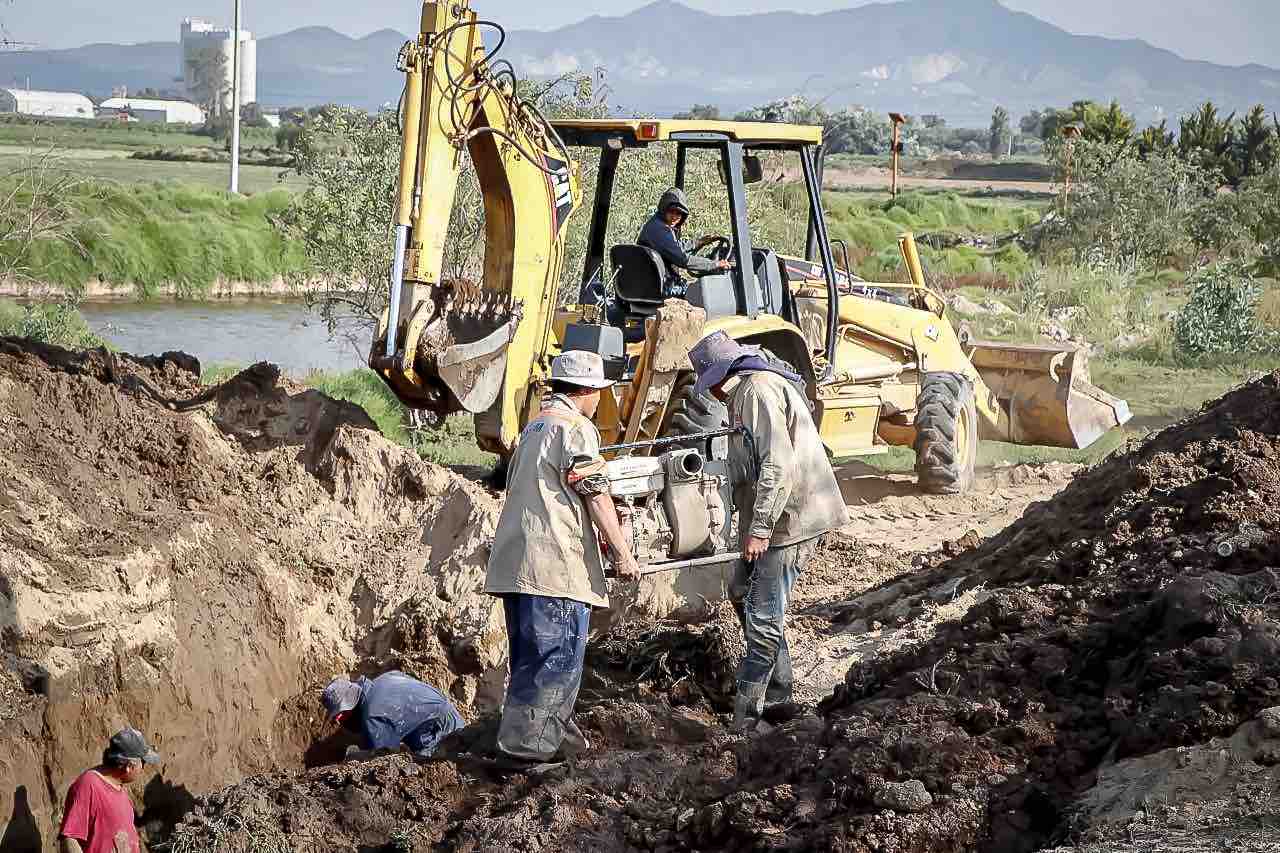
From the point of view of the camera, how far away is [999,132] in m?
106

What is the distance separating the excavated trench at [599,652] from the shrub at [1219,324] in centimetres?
996

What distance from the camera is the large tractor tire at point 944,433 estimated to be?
11.4 meters

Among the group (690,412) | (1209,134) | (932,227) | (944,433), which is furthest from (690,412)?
(1209,134)

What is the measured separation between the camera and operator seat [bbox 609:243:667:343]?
859cm

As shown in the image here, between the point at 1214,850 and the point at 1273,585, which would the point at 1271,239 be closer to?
the point at 1273,585

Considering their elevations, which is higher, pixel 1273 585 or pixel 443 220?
pixel 443 220

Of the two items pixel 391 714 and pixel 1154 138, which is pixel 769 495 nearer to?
pixel 391 714

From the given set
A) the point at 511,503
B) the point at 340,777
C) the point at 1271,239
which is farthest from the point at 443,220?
the point at 1271,239

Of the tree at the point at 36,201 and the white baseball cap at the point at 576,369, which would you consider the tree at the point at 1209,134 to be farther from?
the white baseball cap at the point at 576,369

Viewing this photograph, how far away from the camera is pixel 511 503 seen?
5809 mm

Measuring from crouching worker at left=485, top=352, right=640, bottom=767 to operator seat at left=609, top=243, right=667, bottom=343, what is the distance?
2.80 m

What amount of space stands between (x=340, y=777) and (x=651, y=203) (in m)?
9.61

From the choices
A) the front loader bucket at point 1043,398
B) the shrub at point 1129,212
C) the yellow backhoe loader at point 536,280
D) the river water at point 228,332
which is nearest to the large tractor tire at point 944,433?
the front loader bucket at point 1043,398

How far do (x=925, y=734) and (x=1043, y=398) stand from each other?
7988 millimetres
